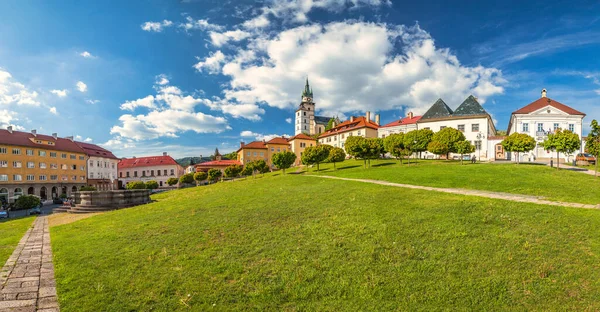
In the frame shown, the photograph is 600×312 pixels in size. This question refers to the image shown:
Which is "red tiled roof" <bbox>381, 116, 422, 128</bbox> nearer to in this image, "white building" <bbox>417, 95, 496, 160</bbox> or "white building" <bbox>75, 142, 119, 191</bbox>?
"white building" <bbox>417, 95, 496, 160</bbox>

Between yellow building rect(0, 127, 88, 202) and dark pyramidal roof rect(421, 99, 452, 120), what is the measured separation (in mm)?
79528

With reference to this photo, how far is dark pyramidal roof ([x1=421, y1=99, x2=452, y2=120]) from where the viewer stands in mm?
56000

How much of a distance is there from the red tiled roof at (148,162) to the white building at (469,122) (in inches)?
2832

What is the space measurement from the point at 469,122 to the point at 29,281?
6040 centimetres

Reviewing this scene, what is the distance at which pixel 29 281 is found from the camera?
759 centimetres

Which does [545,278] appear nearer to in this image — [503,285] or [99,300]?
[503,285]

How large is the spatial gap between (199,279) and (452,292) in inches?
245

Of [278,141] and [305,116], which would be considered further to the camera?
[305,116]

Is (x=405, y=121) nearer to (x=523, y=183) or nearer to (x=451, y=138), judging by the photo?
(x=451, y=138)

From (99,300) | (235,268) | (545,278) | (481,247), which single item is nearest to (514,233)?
(481,247)

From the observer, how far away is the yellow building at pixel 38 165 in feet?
164

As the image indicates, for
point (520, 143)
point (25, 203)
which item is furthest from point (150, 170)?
point (520, 143)

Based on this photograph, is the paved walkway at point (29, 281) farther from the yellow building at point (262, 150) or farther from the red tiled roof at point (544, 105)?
the yellow building at point (262, 150)

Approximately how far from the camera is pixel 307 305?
19.6ft
